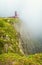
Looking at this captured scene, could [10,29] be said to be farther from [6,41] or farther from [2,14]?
[2,14]

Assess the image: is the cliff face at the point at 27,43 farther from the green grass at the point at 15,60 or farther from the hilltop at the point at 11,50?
the green grass at the point at 15,60

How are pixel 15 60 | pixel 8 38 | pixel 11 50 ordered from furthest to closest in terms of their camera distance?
pixel 8 38
pixel 11 50
pixel 15 60

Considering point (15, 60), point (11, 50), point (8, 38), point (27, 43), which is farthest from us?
point (27, 43)

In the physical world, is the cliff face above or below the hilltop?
below

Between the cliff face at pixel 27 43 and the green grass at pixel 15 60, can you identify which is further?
the cliff face at pixel 27 43

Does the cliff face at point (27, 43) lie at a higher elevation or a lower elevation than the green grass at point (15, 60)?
lower

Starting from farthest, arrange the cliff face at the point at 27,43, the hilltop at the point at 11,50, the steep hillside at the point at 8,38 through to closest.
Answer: the cliff face at the point at 27,43 → the steep hillside at the point at 8,38 → the hilltop at the point at 11,50

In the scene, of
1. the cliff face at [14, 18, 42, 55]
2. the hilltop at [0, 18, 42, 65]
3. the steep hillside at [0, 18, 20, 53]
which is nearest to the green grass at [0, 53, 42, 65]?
the hilltop at [0, 18, 42, 65]

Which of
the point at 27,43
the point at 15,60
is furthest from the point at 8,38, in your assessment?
the point at 27,43

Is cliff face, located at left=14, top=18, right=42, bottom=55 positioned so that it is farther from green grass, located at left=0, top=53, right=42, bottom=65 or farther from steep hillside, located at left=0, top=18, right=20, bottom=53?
green grass, located at left=0, top=53, right=42, bottom=65

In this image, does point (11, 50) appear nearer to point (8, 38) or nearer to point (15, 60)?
point (8, 38)

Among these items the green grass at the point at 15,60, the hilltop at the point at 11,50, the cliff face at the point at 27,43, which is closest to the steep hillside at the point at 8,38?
the hilltop at the point at 11,50

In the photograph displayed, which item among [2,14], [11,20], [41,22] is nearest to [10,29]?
[11,20]

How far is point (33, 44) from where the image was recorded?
32062mm
